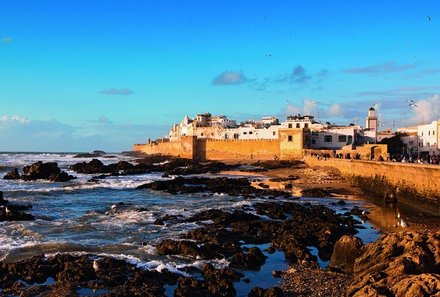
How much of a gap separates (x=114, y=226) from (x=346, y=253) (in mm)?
9407

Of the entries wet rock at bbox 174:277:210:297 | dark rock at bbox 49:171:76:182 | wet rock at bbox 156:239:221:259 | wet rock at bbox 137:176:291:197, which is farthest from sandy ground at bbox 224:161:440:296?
dark rock at bbox 49:171:76:182

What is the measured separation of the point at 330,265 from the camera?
12.8 meters

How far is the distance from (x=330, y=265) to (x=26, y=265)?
26.1 ft

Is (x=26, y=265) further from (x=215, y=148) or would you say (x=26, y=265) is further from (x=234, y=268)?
(x=215, y=148)

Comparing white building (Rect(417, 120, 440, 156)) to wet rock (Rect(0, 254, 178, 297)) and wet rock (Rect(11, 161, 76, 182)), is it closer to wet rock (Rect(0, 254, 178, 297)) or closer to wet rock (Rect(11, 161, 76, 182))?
wet rock (Rect(11, 161, 76, 182))

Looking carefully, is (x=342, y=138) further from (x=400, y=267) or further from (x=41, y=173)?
(x=400, y=267)

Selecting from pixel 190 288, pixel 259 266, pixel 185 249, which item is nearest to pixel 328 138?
pixel 185 249

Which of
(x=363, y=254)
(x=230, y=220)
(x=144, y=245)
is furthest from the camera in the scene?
(x=230, y=220)

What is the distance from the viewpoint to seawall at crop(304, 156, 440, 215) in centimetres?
2127

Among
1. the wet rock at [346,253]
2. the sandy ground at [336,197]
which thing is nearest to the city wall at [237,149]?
the sandy ground at [336,197]

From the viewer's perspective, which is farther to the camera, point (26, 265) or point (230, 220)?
point (230, 220)

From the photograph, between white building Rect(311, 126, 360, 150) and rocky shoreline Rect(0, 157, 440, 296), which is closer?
rocky shoreline Rect(0, 157, 440, 296)

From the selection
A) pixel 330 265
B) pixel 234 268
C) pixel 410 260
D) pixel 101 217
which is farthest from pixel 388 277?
pixel 101 217

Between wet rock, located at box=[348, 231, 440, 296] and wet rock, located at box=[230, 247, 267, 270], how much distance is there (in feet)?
9.27
